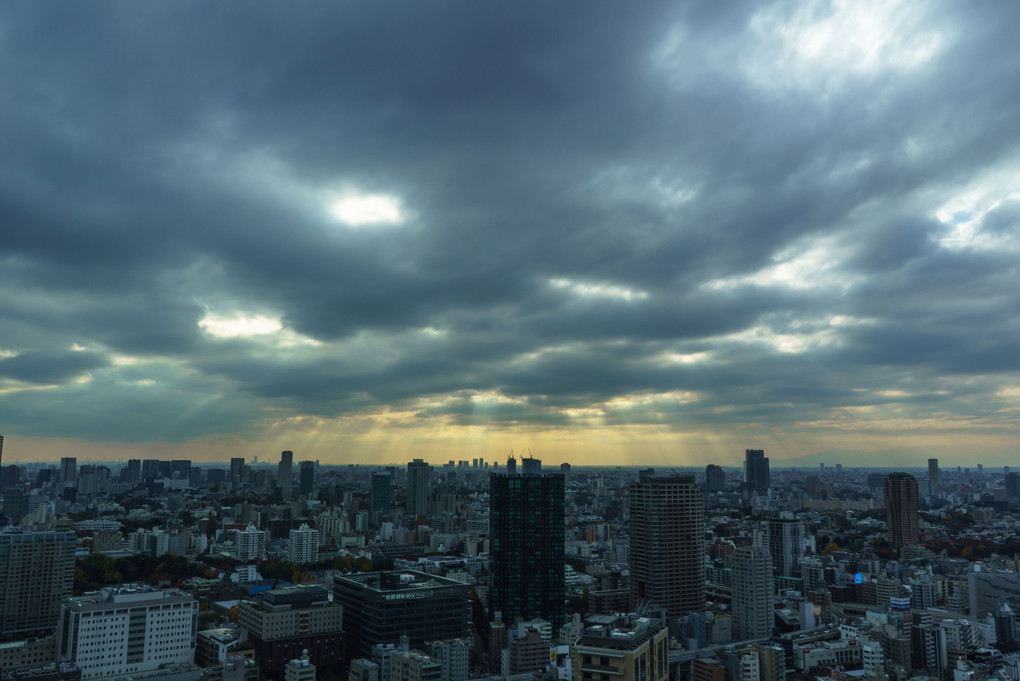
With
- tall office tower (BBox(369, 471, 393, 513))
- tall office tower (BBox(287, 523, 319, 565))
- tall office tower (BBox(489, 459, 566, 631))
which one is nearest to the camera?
tall office tower (BBox(489, 459, 566, 631))

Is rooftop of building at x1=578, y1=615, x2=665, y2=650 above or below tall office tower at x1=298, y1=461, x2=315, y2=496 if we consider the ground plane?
above

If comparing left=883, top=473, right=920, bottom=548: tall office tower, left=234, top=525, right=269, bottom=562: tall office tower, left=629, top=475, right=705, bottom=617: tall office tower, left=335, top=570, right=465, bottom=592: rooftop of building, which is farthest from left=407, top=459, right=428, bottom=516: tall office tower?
left=335, top=570, right=465, bottom=592: rooftop of building

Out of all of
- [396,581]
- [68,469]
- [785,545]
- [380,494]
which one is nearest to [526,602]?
[396,581]

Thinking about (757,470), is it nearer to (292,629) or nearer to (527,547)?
(527,547)

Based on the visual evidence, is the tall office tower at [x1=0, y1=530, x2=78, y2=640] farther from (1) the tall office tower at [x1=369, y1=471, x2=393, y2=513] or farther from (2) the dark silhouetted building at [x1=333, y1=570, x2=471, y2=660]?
(1) the tall office tower at [x1=369, y1=471, x2=393, y2=513]

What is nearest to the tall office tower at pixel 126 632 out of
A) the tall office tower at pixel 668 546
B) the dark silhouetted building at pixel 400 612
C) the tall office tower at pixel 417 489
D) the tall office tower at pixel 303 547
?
the dark silhouetted building at pixel 400 612

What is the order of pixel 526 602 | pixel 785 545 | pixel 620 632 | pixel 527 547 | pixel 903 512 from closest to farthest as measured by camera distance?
pixel 620 632 → pixel 526 602 → pixel 527 547 → pixel 785 545 → pixel 903 512

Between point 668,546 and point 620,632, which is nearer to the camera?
point 620,632

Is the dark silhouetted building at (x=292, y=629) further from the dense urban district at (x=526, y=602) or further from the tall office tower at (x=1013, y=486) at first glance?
the tall office tower at (x=1013, y=486)
